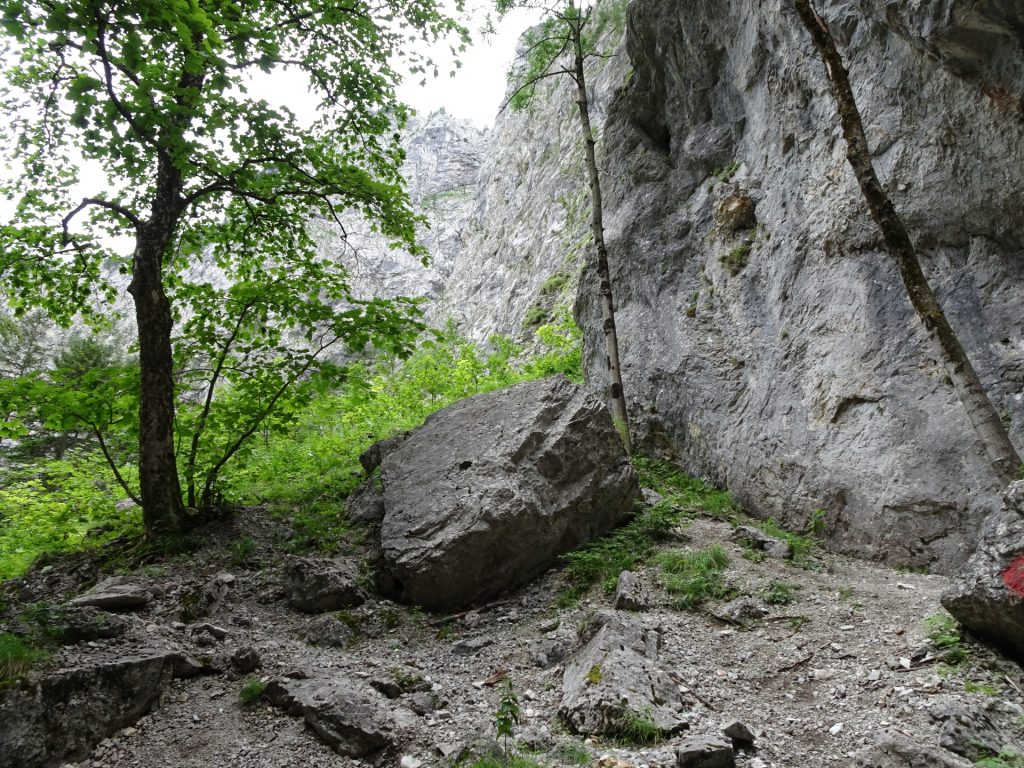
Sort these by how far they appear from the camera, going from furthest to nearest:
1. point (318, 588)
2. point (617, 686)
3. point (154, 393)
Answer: point (154, 393), point (318, 588), point (617, 686)

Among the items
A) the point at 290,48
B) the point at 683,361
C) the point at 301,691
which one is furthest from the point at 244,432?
the point at 683,361

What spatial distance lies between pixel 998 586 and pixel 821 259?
536 centimetres

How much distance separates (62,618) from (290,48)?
8.33 meters

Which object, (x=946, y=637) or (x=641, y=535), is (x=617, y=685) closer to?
(x=946, y=637)

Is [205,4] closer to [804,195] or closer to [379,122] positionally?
[379,122]

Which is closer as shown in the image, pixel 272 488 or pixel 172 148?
pixel 172 148

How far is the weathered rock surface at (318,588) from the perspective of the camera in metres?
6.44

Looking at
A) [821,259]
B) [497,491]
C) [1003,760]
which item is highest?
[821,259]

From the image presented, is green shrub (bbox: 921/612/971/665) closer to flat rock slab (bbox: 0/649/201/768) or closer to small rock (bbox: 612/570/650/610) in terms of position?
small rock (bbox: 612/570/650/610)

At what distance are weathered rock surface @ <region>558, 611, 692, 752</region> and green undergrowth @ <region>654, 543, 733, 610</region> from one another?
1.29 m

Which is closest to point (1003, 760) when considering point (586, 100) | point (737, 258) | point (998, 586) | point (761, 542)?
point (998, 586)

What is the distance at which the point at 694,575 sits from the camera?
6.76 meters

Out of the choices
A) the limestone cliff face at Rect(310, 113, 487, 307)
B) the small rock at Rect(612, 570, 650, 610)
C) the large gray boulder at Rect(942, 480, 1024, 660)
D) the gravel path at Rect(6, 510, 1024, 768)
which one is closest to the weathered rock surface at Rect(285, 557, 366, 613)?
the gravel path at Rect(6, 510, 1024, 768)

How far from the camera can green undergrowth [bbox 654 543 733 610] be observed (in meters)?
6.45
